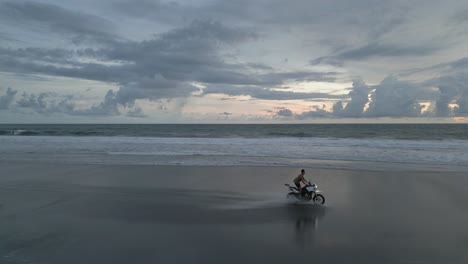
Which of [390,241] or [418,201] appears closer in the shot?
[390,241]

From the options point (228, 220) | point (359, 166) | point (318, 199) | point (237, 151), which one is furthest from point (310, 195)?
point (237, 151)

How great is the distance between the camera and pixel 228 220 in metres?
8.72

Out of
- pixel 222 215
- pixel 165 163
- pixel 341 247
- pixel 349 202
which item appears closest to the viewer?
pixel 341 247

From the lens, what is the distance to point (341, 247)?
6.81 m

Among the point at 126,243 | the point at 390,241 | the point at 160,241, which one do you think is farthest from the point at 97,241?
the point at 390,241

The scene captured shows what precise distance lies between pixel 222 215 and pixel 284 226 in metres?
2.04

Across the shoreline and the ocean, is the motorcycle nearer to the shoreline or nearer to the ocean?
the shoreline

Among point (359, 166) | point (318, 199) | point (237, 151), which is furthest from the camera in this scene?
point (237, 151)

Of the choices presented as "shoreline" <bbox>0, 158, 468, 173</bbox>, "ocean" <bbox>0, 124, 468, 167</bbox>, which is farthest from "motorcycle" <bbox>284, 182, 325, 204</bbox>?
"ocean" <bbox>0, 124, 468, 167</bbox>

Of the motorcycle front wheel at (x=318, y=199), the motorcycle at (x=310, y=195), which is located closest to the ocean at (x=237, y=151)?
the motorcycle front wheel at (x=318, y=199)

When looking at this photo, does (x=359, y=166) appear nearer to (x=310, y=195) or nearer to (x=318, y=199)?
(x=318, y=199)

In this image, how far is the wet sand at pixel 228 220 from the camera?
649 centimetres

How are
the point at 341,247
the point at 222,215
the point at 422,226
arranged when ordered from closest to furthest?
the point at 341,247 → the point at 422,226 → the point at 222,215

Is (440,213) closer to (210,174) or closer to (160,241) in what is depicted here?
(160,241)
